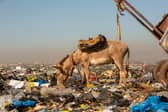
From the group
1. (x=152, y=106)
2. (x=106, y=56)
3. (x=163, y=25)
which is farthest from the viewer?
(x=106, y=56)

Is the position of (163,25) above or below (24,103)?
above

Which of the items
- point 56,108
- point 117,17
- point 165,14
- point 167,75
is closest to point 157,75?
point 167,75

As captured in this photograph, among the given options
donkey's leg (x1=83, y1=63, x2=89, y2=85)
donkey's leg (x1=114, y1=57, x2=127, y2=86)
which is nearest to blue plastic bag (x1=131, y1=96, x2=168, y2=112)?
donkey's leg (x1=114, y1=57, x2=127, y2=86)

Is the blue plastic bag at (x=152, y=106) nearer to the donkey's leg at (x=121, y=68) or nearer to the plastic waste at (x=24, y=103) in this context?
the plastic waste at (x=24, y=103)

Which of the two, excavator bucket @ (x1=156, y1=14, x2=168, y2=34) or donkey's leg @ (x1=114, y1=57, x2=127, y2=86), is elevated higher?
excavator bucket @ (x1=156, y1=14, x2=168, y2=34)

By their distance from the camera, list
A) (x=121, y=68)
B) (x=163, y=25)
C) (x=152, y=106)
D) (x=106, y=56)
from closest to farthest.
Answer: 1. (x=152, y=106)
2. (x=163, y=25)
3. (x=121, y=68)
4. (x=106, y=56)

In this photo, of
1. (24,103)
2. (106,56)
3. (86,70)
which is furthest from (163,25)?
(86,70)

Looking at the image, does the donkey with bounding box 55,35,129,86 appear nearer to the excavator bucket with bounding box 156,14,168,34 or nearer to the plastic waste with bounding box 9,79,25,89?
the plastic waste with bounding box 9,79,25,89

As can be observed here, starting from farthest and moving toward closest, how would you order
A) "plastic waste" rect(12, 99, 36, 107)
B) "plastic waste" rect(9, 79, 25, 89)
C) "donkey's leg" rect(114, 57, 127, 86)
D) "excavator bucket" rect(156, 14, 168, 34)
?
"donkey's leg" rect(114, 57, 127, 86), "plastic waste" rect(9, 79, 25, 89), "excavator bucket" rect(156, 14, 168, 34), "plastic waste" rect(12, 99, 36, 107)

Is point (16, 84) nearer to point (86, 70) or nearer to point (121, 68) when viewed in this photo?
point (86, 70)

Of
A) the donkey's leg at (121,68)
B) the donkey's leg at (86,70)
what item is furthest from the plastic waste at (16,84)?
the donkey's leg at (121,68)

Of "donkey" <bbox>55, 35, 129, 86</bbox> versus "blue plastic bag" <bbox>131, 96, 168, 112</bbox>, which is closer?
"blue plastic bag" <bbox>131, 96, 168, 112</bbox>

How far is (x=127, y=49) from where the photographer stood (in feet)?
64.1

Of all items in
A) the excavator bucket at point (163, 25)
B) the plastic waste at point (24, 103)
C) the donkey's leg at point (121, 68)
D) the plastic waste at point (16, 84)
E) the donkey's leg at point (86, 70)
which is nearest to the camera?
the plastic waste at point (24, 103)
